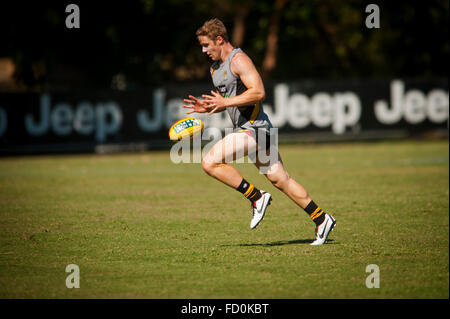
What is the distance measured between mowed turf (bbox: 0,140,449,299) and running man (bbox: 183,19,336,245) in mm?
521

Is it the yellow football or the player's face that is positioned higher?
the player's face

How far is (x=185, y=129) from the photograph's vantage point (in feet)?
27.6

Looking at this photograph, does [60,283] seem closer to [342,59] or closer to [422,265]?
[422,265]

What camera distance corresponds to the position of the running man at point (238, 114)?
7859 millimetres

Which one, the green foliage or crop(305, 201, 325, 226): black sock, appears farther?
the green foliage

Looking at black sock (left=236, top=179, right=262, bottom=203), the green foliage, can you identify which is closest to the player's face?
black sock (left=236, top=179, right=262, bottom=203)

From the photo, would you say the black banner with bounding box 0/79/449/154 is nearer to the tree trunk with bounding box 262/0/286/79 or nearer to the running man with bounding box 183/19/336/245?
the tree trunk with bounding box 262/0/286/79

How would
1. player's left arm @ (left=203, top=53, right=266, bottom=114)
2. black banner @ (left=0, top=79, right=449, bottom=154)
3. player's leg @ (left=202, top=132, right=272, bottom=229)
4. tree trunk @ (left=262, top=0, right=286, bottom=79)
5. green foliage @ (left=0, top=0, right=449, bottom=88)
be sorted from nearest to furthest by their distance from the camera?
player's left arm @ (left=203, top=53, right=266, bottom=114) < player's leg @ (left=202, top=132, right=272, bottom=229) < black banner @ (left=0, top=79, right=449, bottom=154) < green foliage @ (left=0, top=0, right=449, bottom=88) < tree trunk @ (left=262, top=0, right=286, bottom=79)

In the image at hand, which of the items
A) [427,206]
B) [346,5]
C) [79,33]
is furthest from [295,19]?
[427,206]

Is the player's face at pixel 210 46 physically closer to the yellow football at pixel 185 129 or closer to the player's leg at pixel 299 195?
the yellow football at pixel 185 129

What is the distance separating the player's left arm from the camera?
7.77 meters

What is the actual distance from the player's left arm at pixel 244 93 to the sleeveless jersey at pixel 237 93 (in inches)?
6.2

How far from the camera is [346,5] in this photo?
3688cm

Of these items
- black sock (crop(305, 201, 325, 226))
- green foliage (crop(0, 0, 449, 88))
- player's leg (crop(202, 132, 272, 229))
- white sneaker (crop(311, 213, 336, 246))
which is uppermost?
green foliage (crop(0, 0, 449, 88))
